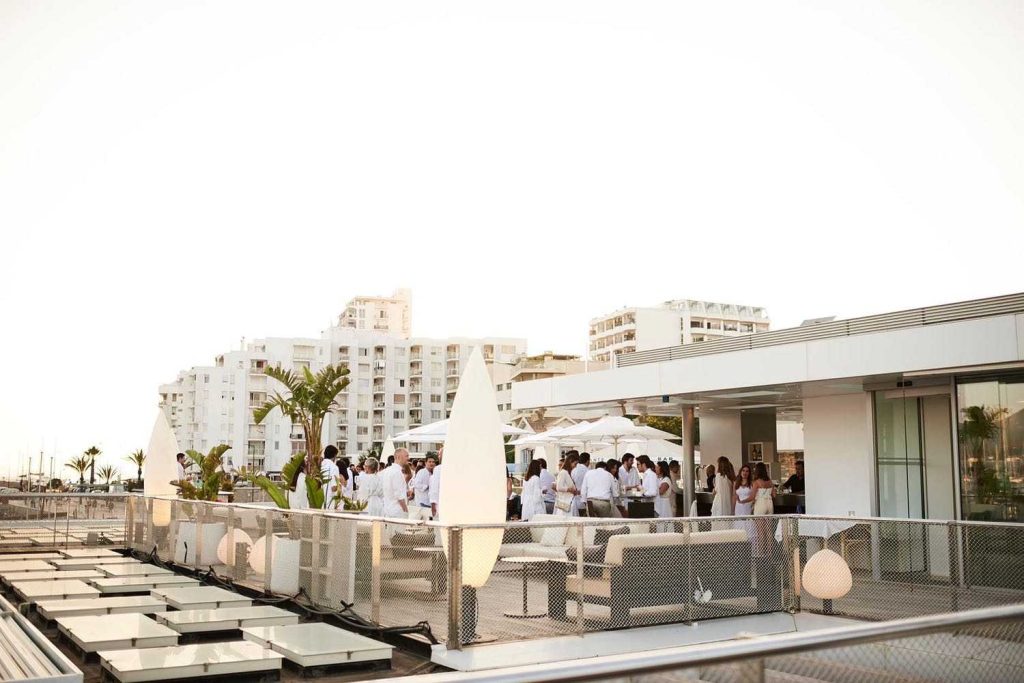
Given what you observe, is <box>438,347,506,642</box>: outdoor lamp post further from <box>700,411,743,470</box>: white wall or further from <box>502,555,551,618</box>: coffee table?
<box>700,411,743,470</box>: white wall

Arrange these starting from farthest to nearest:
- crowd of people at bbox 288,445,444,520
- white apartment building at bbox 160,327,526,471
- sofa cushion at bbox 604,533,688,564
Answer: white apartment building at bbox 160,327,526,471
crowd of people at bbox 288,445,444,520
sofa cushion at bbox 604,533,688,564

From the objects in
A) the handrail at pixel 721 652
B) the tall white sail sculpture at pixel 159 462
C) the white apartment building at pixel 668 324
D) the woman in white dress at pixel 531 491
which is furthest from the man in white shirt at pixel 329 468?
the white apartment building at pixel 668 324

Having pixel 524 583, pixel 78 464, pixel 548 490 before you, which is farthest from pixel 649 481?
pixel 78 464

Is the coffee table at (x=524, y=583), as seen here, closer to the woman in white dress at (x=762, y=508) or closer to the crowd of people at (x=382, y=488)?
the woman in white dress at (x=762, y=508)

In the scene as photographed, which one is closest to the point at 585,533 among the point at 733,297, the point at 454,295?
the point at 454,295

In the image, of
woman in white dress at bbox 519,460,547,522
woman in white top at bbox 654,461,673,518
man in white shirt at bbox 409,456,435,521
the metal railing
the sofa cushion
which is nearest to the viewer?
the sofa cushion

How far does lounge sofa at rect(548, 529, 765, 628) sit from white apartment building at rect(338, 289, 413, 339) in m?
147

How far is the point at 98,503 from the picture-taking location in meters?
17.2

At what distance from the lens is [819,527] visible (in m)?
10.4

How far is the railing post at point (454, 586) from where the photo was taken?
850cm

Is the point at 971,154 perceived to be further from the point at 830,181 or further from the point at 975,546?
the point at 975,546

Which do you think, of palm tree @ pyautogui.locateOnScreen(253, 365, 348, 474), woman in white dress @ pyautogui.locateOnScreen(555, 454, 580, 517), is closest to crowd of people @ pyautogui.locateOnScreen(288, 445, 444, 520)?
Answer: palm tree @ pyautogui.locateOnScreen(253, 365, 348, 474)

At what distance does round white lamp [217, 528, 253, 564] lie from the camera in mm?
12320

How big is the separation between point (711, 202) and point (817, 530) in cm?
1904
